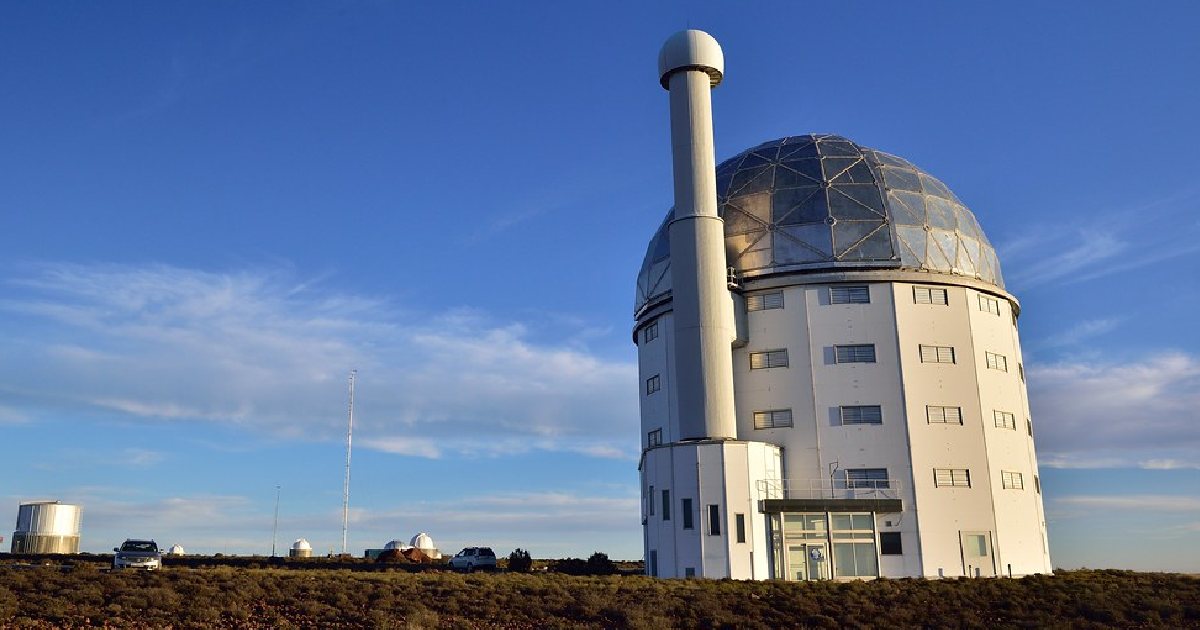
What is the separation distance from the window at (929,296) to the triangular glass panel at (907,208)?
3.04 metres

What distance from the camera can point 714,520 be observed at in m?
36.9

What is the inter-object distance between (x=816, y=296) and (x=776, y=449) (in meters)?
6.80

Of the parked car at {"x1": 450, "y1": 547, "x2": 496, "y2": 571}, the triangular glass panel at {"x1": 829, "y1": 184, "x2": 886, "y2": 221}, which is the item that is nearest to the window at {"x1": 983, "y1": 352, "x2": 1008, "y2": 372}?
the triangular glass panel at {"x1": 829, "y1": 184, "x2": 886, "y2": 221}

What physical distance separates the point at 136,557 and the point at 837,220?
3216cm

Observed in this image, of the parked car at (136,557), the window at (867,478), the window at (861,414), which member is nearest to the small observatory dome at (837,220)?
the window at (861,414)

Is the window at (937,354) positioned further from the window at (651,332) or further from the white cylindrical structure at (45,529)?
the white cylindrical structure at (45,529)

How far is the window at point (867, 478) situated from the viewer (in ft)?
131

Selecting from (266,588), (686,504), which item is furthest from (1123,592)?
(266,588)

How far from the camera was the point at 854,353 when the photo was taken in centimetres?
4112

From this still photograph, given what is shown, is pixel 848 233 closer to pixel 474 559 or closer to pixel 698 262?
pixel 698 262

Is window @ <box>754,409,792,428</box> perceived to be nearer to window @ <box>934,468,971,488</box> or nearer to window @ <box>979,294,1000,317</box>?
window @ <box>934,468,971,488</box>

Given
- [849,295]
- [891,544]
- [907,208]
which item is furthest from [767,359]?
[907,208]

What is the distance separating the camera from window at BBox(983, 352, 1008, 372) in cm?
4253

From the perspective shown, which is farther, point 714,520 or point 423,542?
point 423,542
